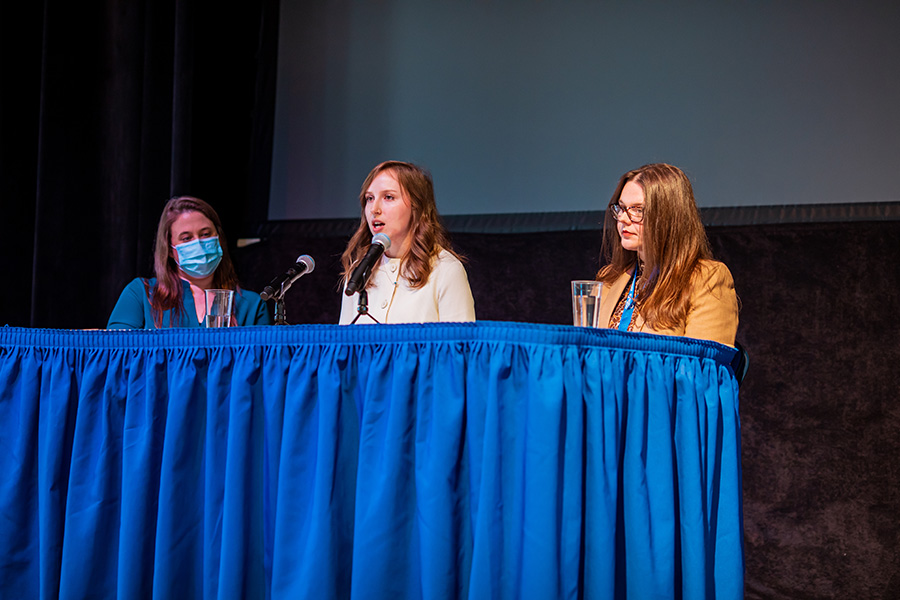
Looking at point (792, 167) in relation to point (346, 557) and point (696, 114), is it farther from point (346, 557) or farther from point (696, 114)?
point (346, 557)

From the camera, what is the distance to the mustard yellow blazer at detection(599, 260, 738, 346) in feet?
6.51

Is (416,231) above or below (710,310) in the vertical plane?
above

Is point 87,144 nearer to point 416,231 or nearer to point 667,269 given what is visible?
point 416,231

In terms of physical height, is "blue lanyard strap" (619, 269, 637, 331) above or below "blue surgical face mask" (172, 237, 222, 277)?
below

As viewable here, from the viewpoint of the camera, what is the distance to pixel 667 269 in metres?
2.09

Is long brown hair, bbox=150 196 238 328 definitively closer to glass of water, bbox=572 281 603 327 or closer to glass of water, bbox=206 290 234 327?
glass of water, bbox=206 290 234 327

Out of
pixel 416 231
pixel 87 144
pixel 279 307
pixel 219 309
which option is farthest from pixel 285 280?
pixel 87 144

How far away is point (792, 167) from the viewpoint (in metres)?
3.15

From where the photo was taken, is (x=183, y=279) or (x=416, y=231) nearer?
(x=416, y=231)

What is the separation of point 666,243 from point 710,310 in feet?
0.78

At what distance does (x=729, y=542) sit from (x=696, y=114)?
2.34 m

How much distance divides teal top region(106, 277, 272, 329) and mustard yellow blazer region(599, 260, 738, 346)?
4.92ft

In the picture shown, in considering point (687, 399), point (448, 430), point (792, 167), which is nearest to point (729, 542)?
point (687, 399)

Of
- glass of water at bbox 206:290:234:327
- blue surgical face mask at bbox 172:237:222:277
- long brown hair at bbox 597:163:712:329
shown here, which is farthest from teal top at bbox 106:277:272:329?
long brown hair at bbox 597:163:712:329
